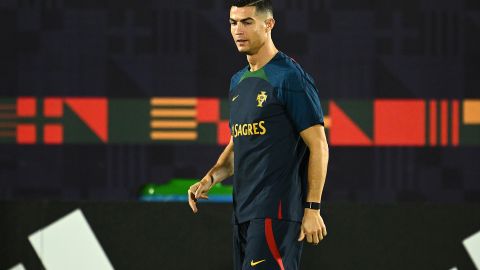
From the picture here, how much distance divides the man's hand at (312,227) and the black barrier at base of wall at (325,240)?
1.49 metres

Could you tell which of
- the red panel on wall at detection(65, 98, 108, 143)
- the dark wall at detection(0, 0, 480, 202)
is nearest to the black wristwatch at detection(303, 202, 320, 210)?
the dark wall at detection(0, 0, 480, 202)

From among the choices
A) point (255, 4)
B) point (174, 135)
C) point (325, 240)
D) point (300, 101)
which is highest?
point (255, 4)

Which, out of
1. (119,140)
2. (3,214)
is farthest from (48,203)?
(119,140)

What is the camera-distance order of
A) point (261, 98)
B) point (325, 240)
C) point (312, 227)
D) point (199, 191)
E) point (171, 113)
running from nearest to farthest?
1. point (312, 227)
2. point (261, 98)
3. point (199, 191)
4. point (325, 240)
5. point (171, 113)

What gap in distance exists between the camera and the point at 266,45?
A: 2547 millimetres

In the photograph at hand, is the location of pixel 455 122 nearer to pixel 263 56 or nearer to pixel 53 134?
pixel 53 134

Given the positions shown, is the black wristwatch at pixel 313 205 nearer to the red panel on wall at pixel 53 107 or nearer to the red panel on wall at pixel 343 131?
the red panel on wall at pixel 343 131

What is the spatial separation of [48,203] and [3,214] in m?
0.22

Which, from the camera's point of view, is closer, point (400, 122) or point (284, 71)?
point (284, 71)

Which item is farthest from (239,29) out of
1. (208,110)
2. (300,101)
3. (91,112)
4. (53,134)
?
(53,134)

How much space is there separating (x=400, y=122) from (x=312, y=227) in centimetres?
283

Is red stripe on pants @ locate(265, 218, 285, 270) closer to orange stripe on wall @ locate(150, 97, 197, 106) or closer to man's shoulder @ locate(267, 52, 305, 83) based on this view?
man's shoulder @ locate(267, 52, 305, 83)

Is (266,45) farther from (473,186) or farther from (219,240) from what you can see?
(473,186)

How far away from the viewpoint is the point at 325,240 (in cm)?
388
